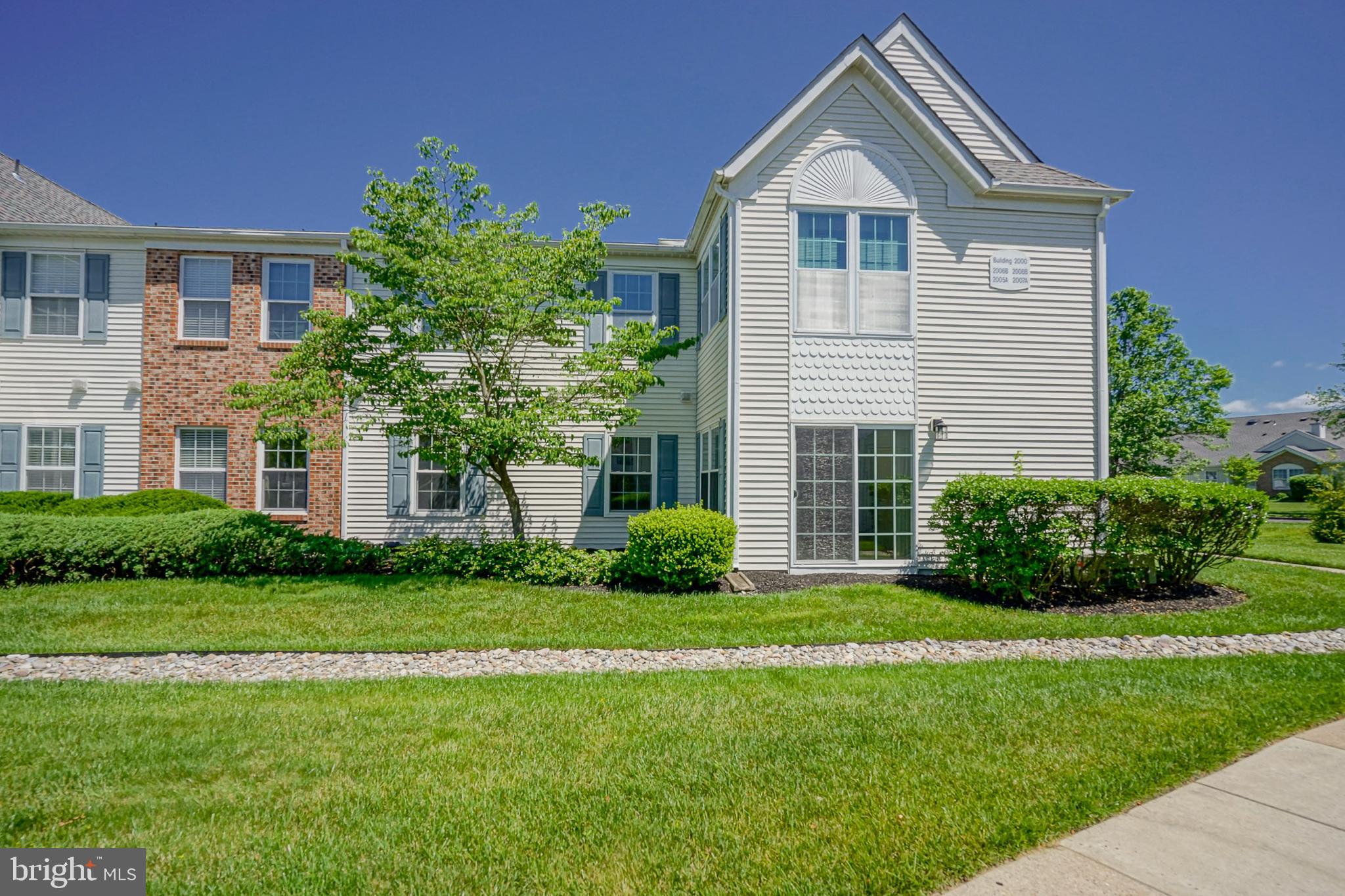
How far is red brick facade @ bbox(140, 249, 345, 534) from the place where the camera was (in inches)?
506

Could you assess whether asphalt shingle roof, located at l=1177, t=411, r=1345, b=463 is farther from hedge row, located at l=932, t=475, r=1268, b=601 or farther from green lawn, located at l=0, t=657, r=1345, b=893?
green lawn, located at l=0, t=657, r=1345, b=893

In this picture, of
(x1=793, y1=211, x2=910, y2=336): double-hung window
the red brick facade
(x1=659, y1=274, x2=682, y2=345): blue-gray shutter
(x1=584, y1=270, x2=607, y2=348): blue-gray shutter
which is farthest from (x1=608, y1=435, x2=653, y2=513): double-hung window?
the red brick facade

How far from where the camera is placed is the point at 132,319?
13.0 meters

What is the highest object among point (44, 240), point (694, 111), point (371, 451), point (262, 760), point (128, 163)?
point (694, 111)

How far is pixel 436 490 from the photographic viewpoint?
42.3ft

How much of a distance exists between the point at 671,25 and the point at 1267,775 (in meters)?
11.5

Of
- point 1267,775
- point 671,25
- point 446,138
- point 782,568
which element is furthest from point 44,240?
point 1267,775

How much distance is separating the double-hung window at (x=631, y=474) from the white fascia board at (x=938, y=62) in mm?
8050

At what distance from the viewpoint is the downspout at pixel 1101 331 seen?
10633 millimetres

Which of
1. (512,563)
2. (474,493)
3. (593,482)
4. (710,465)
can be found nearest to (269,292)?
(474,493)

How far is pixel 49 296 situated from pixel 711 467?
41.9ft

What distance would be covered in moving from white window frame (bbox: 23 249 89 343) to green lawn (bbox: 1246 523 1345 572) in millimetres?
21198

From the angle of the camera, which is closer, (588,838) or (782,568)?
(588,838)

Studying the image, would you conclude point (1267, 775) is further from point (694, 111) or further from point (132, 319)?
point (132, 319)
